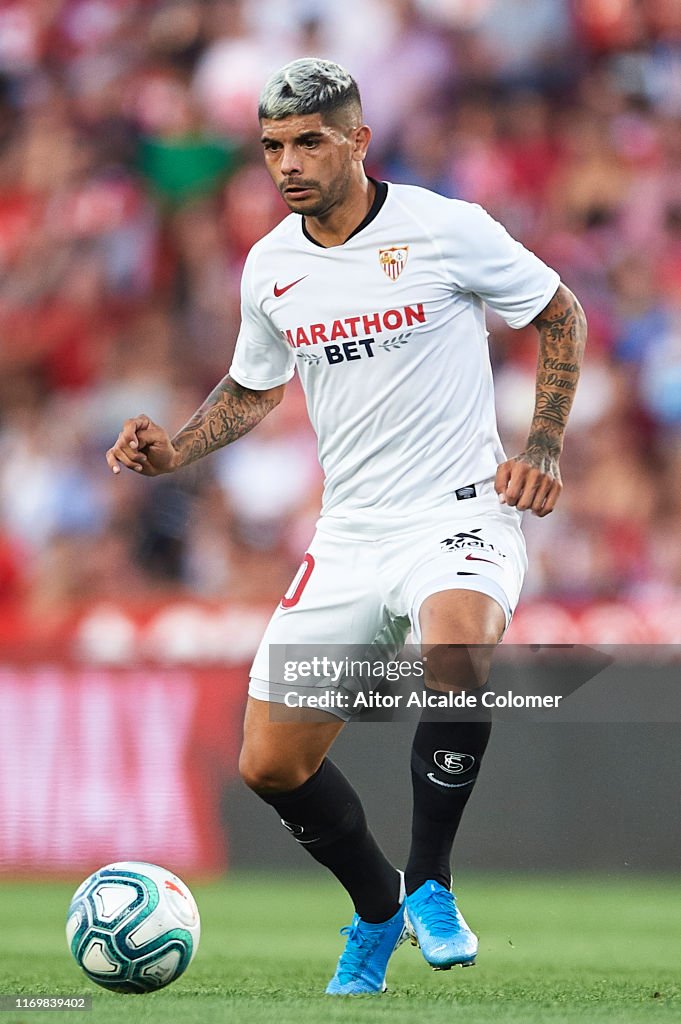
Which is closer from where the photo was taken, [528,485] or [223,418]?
[528,485]

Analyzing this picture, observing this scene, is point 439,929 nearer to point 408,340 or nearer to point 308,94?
point 408,340

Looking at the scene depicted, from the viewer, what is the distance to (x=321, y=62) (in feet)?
16.0

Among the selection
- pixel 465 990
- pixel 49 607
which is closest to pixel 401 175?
pixel 49 607

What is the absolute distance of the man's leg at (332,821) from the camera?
4.95m

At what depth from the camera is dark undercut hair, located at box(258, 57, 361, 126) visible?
4.79 m

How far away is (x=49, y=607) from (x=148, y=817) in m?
1.58

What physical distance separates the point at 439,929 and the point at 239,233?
311 inches

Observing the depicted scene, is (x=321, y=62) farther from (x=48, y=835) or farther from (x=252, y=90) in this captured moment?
(x=252, y=90)

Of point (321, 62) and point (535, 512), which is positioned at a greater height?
point (321, 62)

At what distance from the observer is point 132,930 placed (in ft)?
15.0

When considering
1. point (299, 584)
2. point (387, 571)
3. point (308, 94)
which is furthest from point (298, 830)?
point (308, 94)

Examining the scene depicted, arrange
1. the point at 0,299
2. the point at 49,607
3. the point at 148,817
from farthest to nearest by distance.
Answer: the point at 0,299 → the point at 49,607 → the point at 148,817

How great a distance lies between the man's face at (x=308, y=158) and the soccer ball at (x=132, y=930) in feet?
6.57

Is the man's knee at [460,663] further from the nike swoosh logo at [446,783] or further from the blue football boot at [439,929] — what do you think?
the blue football boot at [439,929]
